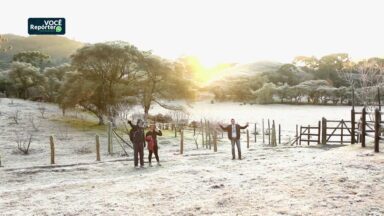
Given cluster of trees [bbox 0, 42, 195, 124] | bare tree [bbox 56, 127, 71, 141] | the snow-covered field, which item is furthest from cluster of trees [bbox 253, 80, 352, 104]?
the snow-covered field

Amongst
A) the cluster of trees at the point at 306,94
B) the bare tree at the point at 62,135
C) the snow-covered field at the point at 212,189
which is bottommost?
the bare tree at the point at 62,135

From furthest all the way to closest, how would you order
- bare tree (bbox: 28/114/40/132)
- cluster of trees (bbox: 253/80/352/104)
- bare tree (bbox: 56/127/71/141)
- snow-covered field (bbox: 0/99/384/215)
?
cluster of trees (bbox: 253/80/352/104) < bare tree (bbox: 28/114/40/132) < bare tree (bbox: 56/127/71/141) < snow-covered field (bbox: 0/99/384/215)

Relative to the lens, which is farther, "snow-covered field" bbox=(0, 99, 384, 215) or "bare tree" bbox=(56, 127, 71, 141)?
"bare tree" bbox=(56, 127, 71, 141)

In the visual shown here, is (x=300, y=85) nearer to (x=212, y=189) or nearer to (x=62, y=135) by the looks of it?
(x=62, y=135)

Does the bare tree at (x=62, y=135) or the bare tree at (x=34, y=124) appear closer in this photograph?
the bare tree at (x=62, y=135)

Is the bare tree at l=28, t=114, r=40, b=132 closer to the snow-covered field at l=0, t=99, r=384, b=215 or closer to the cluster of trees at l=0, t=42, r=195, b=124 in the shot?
the cluster of trees at l=0, t=42, r=195, b=124

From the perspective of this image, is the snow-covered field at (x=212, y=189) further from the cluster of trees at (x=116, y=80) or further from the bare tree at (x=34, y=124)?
the cluster of trees at (x=116, y=80)

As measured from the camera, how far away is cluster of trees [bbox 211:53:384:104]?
81312 millimetres

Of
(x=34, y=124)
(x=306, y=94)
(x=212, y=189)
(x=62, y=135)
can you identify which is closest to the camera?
(x=212, y=189)

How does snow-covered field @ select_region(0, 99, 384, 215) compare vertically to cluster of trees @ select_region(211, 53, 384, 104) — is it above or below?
below

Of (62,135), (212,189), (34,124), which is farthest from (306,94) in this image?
(212,189)

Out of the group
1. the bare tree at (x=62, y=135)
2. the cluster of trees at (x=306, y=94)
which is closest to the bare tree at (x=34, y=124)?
the bare tree at (x=62, y=135)

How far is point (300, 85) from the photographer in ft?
282

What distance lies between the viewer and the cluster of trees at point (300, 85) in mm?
81312
